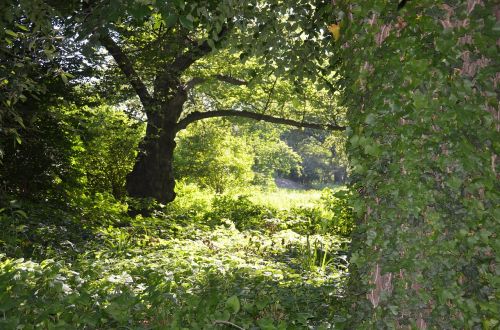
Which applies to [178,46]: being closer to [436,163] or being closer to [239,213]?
[239,213]

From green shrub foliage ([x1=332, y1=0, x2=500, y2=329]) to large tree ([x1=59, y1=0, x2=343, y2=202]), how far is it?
1356 millimetres

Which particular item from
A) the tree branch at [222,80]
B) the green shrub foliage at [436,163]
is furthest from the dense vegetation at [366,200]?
the tree branch at [222,80]

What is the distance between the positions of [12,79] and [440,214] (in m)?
4.13

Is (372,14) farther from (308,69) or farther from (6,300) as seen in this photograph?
(308,69)

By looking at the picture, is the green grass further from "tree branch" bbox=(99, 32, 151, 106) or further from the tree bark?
"tree branch" bbox=(99, 32, 151, 106)

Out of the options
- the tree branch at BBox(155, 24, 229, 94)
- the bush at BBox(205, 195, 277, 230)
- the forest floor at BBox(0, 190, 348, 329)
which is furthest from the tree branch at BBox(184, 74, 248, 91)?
the forest floor at BBox(0, 190, 348, 329)

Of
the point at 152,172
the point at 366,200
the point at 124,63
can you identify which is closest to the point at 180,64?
the point at 124,63

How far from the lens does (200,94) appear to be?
1592cm

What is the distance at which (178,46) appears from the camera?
27.8 feet

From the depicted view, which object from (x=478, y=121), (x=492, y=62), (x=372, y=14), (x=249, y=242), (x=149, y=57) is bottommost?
(x=249, y=242)

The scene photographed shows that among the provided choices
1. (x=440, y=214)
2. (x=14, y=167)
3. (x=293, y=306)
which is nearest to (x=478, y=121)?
(x=440, y=214)

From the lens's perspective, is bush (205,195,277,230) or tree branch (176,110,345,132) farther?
tree branch (176,110,345,132)

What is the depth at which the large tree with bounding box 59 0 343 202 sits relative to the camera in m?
3.86

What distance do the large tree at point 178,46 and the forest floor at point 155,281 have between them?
1.91 metres
